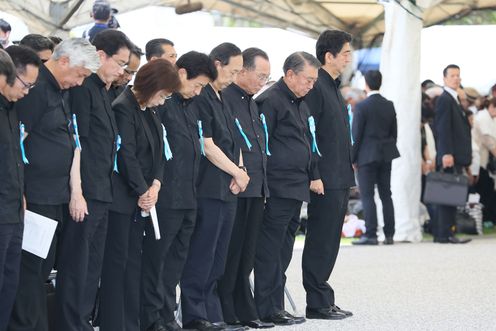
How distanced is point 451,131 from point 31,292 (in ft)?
26.2

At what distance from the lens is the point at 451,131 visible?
13.0 m

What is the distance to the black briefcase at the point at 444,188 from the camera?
13.0 metres

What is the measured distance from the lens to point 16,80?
532 centimetres

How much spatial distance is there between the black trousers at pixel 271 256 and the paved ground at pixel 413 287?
0.23 m

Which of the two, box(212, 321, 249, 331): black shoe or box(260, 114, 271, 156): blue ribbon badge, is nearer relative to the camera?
box(212, 321, 249, 331): black shoe

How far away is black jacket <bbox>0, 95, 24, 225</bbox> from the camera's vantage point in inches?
211

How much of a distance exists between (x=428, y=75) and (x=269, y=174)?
35.6 ft

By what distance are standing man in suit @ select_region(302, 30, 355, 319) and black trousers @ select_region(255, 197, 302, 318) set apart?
1.02 ft

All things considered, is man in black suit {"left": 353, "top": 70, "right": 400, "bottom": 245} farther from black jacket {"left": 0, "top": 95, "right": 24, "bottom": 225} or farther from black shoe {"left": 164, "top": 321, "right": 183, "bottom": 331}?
black jacket {"left": 0, "top": 95, "right": 24, "bottom": 225}

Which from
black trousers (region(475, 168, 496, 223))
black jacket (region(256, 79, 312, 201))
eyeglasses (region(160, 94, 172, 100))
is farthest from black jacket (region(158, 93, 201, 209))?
black trousers (region(475, 168, 496, 223))

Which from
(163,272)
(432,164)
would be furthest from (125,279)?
(432,164)

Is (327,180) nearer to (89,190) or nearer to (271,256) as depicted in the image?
(271,256)

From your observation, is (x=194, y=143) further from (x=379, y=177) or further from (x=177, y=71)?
(x=379, y=177)

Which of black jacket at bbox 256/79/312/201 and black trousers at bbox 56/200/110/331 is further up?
black jacket at bbox 256/79/312/201
